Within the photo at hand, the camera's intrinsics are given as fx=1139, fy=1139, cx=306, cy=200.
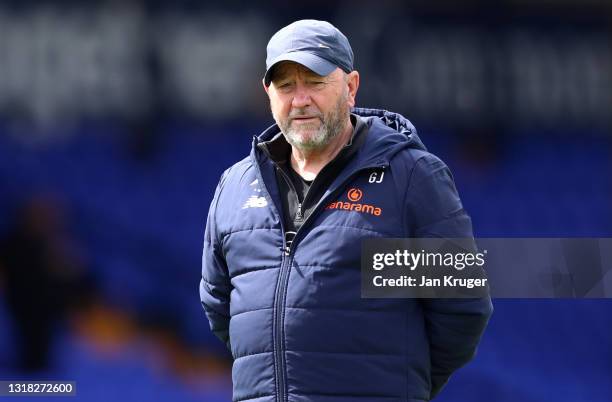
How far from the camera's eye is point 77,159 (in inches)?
168

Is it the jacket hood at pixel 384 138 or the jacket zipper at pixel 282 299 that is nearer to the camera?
the jacket zipper at pixel 282 299

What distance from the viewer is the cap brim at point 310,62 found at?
7.09 ft

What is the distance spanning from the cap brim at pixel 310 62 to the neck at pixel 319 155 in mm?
135

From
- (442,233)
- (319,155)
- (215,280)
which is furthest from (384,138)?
(215,280)

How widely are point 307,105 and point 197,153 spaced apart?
221 centimetres

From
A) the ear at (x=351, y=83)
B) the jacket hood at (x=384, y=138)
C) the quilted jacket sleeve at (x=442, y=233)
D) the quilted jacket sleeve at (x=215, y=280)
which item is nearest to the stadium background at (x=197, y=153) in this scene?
the quilted jacket sleeve at (x=215, y=280)

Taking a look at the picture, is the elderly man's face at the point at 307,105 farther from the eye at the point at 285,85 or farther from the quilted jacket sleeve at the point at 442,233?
the quilted jacket sleeve at the point at 442,233

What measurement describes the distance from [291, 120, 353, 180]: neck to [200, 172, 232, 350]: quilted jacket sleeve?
0.75ft

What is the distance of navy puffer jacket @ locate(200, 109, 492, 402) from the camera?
2.10 metres

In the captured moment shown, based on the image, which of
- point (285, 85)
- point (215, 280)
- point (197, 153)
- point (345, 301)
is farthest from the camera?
point (197, 153)

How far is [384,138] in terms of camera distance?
2256mm

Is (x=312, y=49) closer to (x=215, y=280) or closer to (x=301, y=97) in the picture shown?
(x=301, y=97)

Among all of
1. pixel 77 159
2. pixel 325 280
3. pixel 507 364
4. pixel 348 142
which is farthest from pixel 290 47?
pixel 507 364

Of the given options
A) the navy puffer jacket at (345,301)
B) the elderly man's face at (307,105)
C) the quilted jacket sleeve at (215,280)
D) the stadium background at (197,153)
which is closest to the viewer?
the navy puffer jacket at (345,301)
